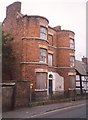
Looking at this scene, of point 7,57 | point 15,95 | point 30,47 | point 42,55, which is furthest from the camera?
point 7,57

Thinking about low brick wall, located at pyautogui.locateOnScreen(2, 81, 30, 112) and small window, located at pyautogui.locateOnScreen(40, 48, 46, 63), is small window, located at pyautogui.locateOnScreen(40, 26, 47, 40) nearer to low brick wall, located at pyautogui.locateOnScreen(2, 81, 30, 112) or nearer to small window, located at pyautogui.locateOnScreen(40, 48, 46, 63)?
small window, located at pyautogui.locateOnScreen(40, 48, 46, 63)

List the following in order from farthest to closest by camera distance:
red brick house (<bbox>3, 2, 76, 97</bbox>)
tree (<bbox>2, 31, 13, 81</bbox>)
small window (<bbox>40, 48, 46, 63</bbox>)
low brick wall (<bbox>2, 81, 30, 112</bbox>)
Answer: small window (<bbox>40, 48, 46, 63</bbox>) < tree (<bbox>2, 31, 13, 81</bbox>) < red brick house (<bbox>3, 2, 76, 97</bbox>) < low brick wall (<bbox>2, 81, 30, 112</bbox>)

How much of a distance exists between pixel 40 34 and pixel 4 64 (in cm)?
555

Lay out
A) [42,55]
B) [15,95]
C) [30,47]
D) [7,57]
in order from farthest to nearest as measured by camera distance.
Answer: [7,57]
[42,55]
[30,47]
[15,95]

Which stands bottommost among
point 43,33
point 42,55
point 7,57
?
point 7,57

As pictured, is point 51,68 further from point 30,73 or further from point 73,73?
point 30,73

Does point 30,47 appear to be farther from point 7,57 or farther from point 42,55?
point 7,57

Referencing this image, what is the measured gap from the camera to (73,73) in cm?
3775

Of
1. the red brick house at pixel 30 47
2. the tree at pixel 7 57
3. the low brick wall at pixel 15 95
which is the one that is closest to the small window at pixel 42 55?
the red brick house at pixel 30 47

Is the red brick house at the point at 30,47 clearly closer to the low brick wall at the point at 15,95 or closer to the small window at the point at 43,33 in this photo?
the small window at the point at 43,33

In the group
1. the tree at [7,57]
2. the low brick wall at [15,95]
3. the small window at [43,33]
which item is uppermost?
the small window at [43,33]

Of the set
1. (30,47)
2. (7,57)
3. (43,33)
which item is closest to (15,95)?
(30,47)

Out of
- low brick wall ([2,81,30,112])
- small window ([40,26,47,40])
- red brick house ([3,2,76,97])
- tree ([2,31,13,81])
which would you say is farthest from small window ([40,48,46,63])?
low brick wall ([2,81,30,112])

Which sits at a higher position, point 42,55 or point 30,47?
point 30,47
